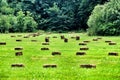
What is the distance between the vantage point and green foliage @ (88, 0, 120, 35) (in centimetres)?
5009

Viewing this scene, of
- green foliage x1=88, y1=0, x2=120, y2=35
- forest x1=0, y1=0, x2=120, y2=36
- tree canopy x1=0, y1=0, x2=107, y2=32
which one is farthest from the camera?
tree canopy x1=0, y1=0, x2=107, y2=32

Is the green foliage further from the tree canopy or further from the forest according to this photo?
the tree canopy

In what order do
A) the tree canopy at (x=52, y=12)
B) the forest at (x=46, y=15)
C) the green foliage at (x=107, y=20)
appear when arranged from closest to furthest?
the green foliage at (x=107, y=20) → the forest at (x=46, y=15) → the tree canopy at (x=52, y=12)

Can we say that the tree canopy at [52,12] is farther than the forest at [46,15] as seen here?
Yes

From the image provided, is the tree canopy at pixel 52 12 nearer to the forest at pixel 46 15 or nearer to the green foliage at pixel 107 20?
the forest at pixel 46 15

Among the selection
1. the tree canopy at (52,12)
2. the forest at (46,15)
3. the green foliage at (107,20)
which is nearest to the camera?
the green foliage at (107,20)

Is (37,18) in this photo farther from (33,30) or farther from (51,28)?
(33,30)

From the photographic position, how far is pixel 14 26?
70.0m

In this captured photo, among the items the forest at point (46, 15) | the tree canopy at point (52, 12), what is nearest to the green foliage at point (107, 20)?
the forest at point (46, 15)

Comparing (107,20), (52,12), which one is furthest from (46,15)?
(107,20)

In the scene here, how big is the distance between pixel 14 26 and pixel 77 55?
4752 centimetres

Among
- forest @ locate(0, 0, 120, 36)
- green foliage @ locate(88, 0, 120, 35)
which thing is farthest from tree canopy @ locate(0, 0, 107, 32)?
green foliage @ locate(88, 0, 120, 35)

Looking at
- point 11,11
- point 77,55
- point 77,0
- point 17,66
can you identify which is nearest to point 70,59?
point 77,55

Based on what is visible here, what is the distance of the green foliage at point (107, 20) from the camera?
50.1 metres
